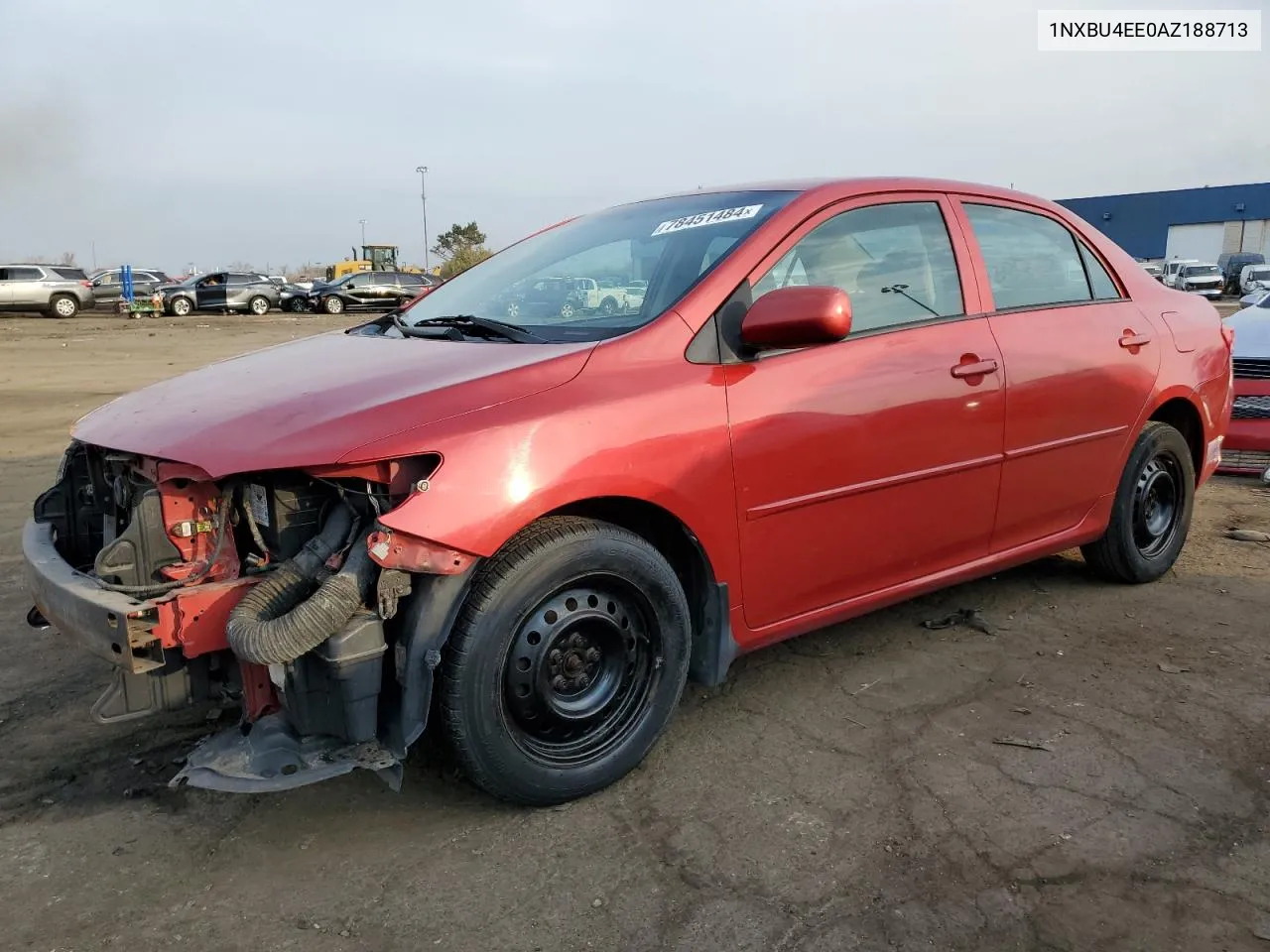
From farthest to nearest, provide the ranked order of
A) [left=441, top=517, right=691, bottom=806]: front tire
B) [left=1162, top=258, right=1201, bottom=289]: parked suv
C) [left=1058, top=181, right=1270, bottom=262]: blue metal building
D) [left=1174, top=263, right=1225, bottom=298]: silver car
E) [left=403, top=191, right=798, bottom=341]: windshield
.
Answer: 1. [left=1058, top=181, right=1270, bottom=262]: blue metal building
2. [left=1162, top=258, right=1201, bottom=289]: parked suv
3. [left=1174, top=263, right=1225, bottom=298]: silver car
4. [left=403, top=191, right=798, bottom=341]: windshield
5. [left=441, top=517, right=691, bottom=806]: front tire

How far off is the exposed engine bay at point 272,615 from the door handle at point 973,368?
6.17 ft

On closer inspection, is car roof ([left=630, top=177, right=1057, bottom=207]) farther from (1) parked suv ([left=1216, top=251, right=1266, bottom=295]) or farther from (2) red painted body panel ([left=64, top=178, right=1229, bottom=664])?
(1) parked suv ([left=1216, top=251, right=1266, bottom=295])

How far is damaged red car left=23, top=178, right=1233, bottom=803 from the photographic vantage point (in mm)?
2395

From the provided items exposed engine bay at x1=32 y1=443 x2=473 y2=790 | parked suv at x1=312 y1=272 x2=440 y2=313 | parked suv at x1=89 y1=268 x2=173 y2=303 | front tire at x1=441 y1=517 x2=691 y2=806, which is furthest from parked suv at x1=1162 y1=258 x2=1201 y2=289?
exposed engine bay at x1=32 y1=443 x2=473 y2=790

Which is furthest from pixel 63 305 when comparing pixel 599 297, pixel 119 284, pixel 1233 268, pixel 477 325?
pixel 1233 268

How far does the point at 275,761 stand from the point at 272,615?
0.35m

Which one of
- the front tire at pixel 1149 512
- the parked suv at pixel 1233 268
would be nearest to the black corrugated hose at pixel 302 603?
the front tire at pixel 1149 512

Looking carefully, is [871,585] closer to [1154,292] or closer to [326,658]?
[326,658]

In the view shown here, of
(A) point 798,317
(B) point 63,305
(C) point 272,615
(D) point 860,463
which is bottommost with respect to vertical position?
(C) point 272,615

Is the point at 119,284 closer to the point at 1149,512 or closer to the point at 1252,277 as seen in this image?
the point at 1149,512

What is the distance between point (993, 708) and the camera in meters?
3.32

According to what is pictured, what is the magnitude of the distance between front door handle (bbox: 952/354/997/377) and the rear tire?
31981mm

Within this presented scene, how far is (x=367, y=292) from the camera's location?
3356 centimetres

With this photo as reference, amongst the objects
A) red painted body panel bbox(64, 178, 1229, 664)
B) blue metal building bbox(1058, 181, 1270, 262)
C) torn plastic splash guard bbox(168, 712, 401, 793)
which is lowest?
torn plastic splash guard bbox(168, 712, 401, 793)
